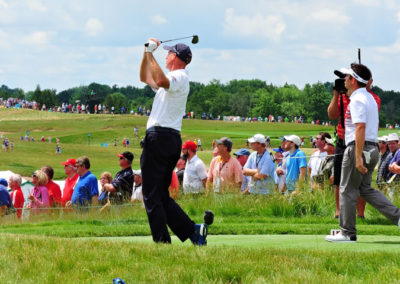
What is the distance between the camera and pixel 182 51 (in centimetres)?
763

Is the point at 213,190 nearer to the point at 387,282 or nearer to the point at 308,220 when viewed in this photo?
the point at 308,220

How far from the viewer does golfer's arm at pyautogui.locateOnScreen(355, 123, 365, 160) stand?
7898 millimetres

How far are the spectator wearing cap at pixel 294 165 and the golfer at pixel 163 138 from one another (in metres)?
5.96

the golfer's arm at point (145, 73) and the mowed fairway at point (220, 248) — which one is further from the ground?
the golfer's arm at point (145, 73)

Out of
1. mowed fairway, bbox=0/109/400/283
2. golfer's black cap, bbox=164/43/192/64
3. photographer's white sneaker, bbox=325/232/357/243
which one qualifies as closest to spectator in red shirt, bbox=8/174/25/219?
mowed fairway, bbox=0/109/400/283

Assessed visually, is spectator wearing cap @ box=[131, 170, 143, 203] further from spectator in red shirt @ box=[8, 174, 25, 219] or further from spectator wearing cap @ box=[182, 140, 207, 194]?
spectator in red shirt @ box=[8, 174, 25, 219]

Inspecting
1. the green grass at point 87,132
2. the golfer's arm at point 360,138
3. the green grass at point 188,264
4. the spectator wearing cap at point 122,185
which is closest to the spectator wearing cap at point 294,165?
the spectator wearing cap at point 122,185

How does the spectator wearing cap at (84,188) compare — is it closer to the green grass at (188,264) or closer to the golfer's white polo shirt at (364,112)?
the green grass at (188,264)

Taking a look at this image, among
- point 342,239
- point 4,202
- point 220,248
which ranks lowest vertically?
point 4,202

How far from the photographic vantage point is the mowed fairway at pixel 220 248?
588cm

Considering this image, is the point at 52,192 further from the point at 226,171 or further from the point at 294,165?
the point at 294,165

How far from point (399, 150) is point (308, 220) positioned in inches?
130

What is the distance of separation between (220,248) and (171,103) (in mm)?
1529

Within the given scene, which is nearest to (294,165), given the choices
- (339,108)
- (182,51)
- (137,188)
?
(137,188)
